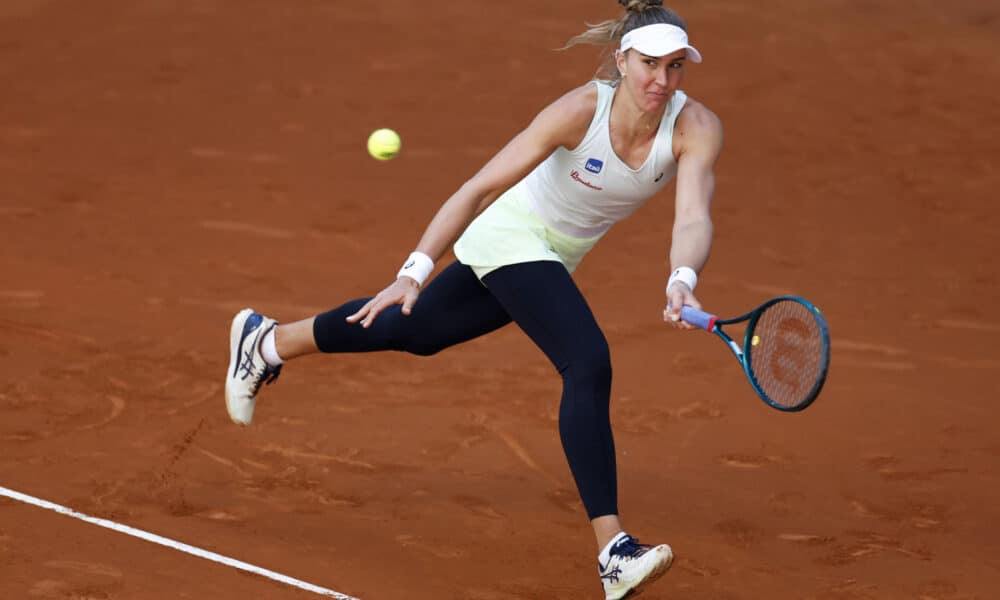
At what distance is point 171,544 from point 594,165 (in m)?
1.64

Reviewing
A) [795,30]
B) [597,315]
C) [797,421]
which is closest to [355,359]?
[597,315]

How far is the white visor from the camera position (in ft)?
13.0

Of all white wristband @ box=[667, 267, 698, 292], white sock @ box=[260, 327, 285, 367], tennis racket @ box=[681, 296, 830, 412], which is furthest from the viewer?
white sock @ box=[260, 327, 285, 367]

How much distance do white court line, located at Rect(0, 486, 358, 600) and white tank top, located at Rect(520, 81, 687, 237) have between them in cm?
124

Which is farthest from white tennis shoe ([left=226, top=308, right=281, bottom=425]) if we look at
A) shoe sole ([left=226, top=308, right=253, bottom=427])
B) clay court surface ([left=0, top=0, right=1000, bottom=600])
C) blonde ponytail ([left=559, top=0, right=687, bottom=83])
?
blonde ponytail ([left=559, top=0, right=687, bottom=83])

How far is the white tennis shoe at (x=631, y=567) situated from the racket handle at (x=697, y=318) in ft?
1.87

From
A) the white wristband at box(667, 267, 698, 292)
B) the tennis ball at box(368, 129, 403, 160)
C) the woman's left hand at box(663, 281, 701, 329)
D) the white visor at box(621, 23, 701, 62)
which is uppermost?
the tennis ball at box(368, 129, 403, 160)

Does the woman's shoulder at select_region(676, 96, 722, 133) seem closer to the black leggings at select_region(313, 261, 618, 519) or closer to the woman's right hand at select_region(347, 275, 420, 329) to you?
the black leggings at select_region(313, 261, 618, 519)

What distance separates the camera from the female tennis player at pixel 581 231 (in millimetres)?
3994

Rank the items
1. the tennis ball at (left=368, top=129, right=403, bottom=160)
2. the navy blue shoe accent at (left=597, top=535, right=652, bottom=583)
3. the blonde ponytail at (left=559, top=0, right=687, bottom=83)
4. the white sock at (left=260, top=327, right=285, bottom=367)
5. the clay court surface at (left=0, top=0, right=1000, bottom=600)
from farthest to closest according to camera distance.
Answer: the tennis ball at (left=368, top=129, right=403, bottom=160) → the white sock at (left=260, top=327, right=285, bottom=367) → the clay court surface at (left=0, top=0, right=1000, bottom=600) → the blonde ponytail at (left=559, top=0, right=687, bottom=83) → the navy blue shoe accent at (left=597, top=535, right=652, bottom=583)

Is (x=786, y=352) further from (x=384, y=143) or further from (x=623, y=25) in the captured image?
(x=384, y=143)

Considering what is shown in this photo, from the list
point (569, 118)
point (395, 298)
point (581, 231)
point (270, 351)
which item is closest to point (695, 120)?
point (569, 118)

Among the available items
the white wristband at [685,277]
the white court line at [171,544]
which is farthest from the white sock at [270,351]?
the white wristband at [685,277]

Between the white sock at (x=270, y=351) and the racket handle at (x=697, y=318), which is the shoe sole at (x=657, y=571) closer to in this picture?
the racket handle at (x=697, y=318)
